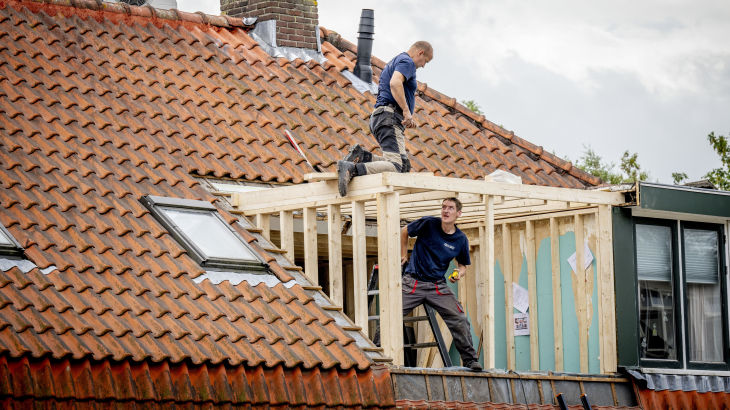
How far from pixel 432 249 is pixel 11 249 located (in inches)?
166

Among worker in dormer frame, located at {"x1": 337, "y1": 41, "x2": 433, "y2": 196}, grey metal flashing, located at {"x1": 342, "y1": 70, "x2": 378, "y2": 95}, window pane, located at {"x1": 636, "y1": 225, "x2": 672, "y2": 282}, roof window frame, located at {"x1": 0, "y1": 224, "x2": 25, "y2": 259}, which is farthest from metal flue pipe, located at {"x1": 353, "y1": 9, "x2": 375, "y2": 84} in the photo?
roof window frame, located at {"x1": 0, "y1": 224, "x2": 25, "y2": 259}

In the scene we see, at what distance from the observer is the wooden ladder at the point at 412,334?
10.0 meters

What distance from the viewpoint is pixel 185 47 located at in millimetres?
13094

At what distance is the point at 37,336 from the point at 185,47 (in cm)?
690

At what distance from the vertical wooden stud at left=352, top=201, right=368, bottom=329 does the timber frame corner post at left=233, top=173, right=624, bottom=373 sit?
0.01 metres

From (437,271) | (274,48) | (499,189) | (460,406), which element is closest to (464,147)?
(274,48)

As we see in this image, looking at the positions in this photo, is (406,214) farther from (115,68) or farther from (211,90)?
(115,68)

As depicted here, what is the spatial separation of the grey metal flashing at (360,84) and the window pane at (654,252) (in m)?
4.59

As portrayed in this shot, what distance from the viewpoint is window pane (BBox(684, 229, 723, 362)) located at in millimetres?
11633

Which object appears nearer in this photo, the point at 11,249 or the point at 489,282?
the point at 11,249

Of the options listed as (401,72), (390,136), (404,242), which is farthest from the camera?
(404,242)

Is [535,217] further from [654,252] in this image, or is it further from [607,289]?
[654,252]

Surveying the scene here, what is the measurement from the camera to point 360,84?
13961mm

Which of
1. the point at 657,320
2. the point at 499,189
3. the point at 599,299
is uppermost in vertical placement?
the point at 499,189
